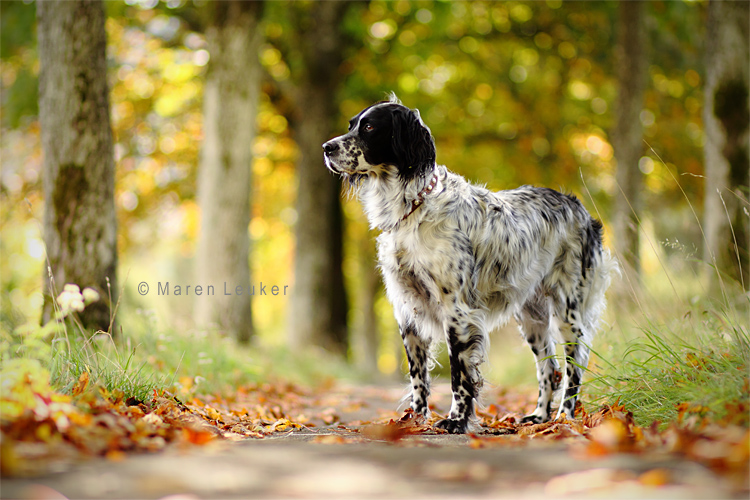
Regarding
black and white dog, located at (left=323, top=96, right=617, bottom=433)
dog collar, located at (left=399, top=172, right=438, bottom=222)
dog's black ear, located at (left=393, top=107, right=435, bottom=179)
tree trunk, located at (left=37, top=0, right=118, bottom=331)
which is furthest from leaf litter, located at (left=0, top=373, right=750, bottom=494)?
dog's black ear, located at (left=393, top=107, right=435, bottom=179)

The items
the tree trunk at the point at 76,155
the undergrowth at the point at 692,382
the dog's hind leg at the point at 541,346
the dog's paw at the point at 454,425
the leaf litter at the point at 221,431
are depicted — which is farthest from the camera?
the tree trunk at the point at 76,155

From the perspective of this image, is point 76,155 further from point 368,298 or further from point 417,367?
point 368,298

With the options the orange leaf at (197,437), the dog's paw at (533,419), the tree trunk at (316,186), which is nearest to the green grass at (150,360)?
the orange leaf at (197,437)

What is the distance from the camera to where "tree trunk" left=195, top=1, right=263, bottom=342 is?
8.05 m

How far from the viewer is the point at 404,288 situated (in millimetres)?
3957

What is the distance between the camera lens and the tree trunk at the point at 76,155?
4812 millimetres

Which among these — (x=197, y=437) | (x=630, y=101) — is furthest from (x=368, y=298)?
(x=197, y=437)

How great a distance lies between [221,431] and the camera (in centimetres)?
348

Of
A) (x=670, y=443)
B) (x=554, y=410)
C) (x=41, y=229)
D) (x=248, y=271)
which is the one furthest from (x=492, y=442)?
(x=248, y=271)

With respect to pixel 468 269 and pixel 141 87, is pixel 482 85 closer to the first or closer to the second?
pixel 141 87

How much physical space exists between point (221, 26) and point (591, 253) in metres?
6.09

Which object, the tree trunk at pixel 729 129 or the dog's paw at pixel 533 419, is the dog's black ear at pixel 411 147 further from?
the tree trunk at pixel 729 129

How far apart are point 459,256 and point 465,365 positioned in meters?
0.67

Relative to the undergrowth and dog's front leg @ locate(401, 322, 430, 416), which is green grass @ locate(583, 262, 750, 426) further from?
dog's front leg @ locate(401, 322, 430, 416)
